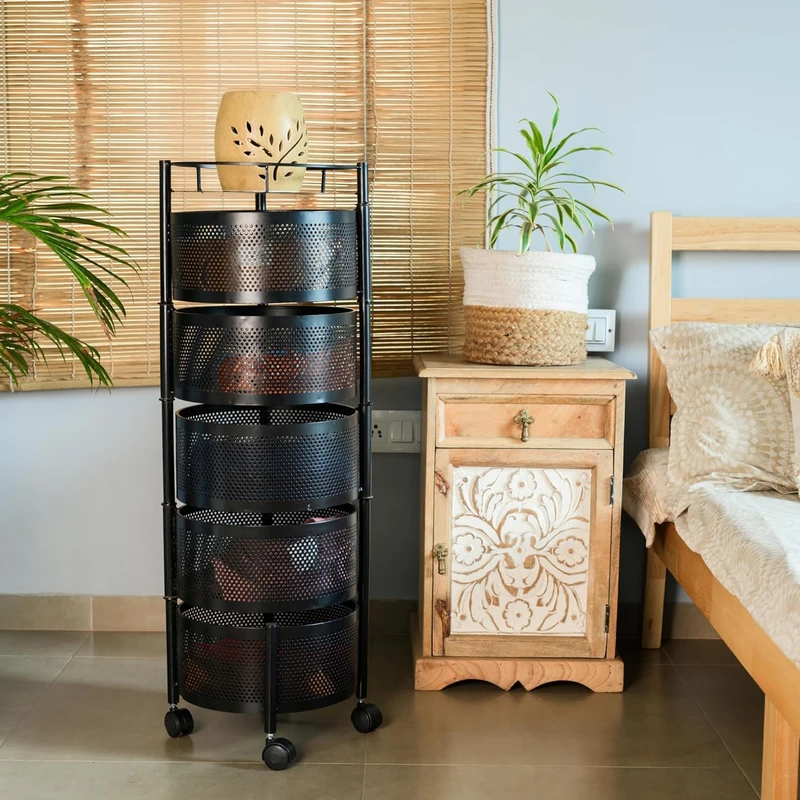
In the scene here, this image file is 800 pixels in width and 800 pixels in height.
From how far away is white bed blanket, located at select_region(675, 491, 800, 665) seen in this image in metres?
1.53

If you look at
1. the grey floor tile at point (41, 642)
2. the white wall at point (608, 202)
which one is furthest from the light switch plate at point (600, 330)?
the grey floor tile at point (41, 642)

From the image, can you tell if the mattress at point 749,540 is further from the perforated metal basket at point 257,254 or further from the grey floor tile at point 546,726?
the perforated metal basket at point 257,254

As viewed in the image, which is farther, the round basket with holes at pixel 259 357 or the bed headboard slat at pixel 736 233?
the bed headboard slat at pixel 736 233

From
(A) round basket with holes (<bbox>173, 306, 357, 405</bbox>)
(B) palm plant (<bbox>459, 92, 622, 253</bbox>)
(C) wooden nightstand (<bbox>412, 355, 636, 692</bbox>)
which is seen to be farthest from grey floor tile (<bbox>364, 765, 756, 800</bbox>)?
(B) palm plant (<bbox>459, 92, 622, 253</bbox>)

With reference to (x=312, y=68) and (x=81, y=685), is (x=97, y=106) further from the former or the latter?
(x=81, y=685)

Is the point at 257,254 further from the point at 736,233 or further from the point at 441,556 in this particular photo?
the point at 736,233

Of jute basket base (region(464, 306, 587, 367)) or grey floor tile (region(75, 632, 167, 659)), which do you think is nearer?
jute basket base (region(464, 306, 587, 367))

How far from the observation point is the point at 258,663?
196 centimetres

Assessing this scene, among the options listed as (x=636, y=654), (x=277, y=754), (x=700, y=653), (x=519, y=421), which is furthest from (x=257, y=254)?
(x=700, y=653)

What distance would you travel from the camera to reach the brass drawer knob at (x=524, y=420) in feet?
7.16

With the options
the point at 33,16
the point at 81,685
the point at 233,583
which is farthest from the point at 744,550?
the point at 33,16

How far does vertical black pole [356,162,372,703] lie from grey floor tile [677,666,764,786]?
2.48 feet

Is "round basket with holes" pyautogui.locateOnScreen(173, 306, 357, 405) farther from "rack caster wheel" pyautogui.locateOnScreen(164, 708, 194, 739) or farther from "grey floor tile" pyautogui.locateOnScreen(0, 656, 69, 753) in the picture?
"grey floor tile" pyautogui.locateOnScreen(0, 656, 69, 753)

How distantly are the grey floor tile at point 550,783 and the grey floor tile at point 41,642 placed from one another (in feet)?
3.22
